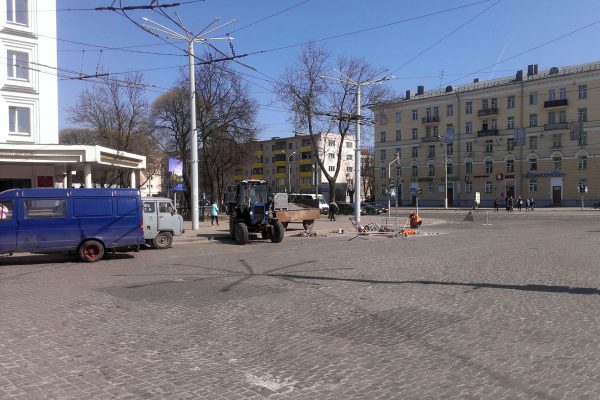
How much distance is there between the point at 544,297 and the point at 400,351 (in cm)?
419

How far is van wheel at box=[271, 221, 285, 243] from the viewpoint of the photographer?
20.7m

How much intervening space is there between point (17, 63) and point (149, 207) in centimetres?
2146

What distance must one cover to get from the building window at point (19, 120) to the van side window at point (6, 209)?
2231 centimetres

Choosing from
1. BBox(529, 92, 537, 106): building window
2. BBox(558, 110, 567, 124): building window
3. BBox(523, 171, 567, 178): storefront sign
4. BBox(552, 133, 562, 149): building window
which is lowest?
BBox(523, 171, 567, 178): storefront sign

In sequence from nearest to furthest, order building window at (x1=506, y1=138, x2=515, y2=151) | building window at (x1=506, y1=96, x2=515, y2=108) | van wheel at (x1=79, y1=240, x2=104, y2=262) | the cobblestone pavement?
the cobblestone pavement → van wheel at (x1=79, y1=240, x2=104, y2=262) → building window at (x1=506, y1=96, x2=515, y2=108) → building window at (x1=506, y1=138, x2=515, y2=151)

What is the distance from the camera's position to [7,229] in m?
14.0

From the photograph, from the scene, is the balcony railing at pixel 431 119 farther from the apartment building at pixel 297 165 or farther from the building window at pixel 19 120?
the building window at pixel 19 120

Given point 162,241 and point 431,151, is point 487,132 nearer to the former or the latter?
point 431,151

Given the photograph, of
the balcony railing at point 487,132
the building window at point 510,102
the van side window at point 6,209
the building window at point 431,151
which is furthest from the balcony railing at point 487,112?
the van side window at point 6,209

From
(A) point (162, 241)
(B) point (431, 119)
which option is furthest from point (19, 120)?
(B) point (431, 119)

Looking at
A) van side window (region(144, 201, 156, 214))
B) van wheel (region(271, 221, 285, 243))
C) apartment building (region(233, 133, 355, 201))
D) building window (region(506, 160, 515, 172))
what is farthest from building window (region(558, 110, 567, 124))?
van side window (region(144, 201, 156, 214))

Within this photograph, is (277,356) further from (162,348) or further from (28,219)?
(28,219)

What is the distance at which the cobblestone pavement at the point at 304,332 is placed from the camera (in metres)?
4.64

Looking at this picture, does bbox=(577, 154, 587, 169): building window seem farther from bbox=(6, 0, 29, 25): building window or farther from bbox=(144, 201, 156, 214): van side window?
bbox=(6, 0, 29, 25): building window
